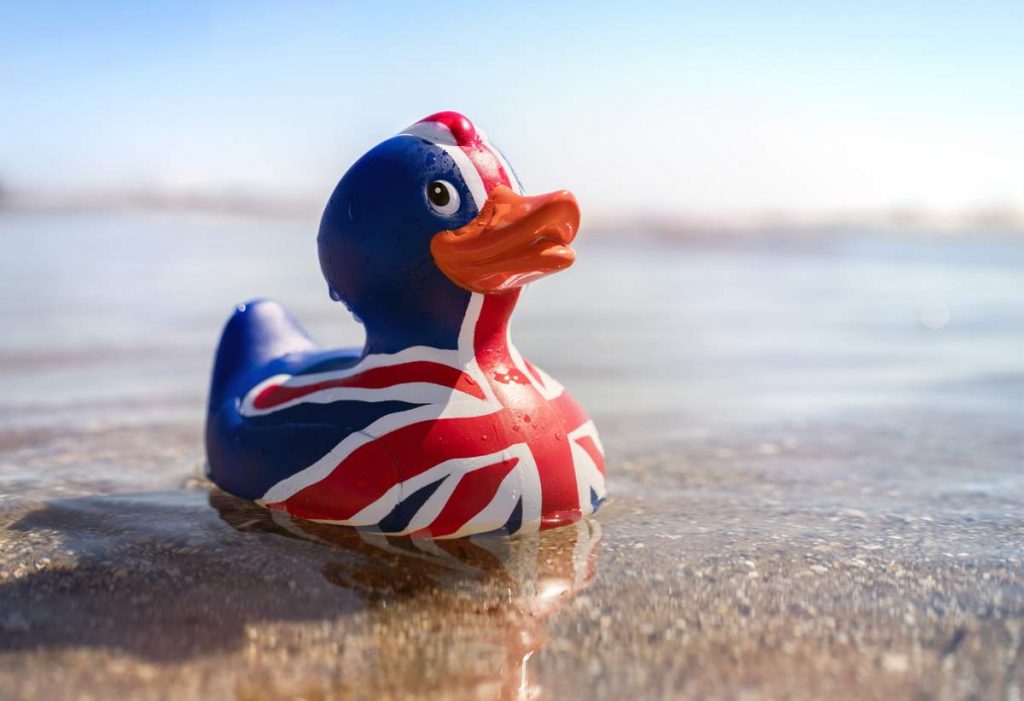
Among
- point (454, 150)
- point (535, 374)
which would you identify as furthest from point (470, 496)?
point (454, 150)

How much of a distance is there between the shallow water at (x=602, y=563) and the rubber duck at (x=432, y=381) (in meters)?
0.14

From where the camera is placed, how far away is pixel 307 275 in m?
13.6

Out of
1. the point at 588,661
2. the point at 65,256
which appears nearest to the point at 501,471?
the point at 588,661

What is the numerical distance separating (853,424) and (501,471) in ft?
8.98

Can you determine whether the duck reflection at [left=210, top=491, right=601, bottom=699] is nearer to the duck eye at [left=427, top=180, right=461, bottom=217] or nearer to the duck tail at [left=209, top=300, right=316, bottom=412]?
the duck tail at [left=209, top=300, right=316, bottom=412]

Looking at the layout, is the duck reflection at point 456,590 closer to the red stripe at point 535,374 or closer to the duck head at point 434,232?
the red stripe at point 535,374

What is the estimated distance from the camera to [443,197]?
304cm

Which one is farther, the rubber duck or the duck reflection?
the rubber duck

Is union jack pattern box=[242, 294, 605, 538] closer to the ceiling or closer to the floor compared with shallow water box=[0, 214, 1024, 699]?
closer to the ceiling

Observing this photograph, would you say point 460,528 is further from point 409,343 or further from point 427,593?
point 409,343

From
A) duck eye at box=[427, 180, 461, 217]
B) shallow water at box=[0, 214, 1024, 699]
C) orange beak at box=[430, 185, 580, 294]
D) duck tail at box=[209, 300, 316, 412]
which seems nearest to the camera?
shallow water at box=[0, 214, 1024, 699]

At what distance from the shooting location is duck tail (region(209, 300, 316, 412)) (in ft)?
12.0

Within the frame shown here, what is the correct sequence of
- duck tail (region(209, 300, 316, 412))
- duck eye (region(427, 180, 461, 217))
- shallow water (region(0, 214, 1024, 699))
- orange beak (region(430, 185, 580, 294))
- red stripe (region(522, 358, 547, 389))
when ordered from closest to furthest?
shallow water (region(0, 214, 1024, 699)) → orange beak (region(430, 185, 580, 294)) → duck eye (region(427, 180, 461, 217)) → red stripe (region(522, 358, 547, 389)) → duck tail (region(209, 300, 316, 412))

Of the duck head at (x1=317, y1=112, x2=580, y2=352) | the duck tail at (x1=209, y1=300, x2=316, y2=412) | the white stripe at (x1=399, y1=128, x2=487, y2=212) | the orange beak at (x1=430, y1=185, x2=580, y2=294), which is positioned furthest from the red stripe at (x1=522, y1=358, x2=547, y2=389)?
the duck tail at (x1=209, y1=300, x2=316, y2=412)
